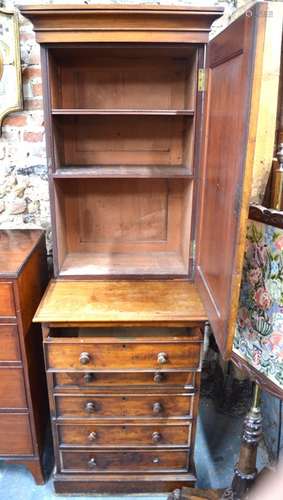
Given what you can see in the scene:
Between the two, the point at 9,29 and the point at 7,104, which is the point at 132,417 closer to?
the point at 7,104

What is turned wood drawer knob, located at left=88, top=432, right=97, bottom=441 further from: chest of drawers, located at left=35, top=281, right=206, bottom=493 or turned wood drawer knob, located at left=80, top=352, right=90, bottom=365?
turned wood drawer knob, located at left=80, top=352, right=90, bottom=365

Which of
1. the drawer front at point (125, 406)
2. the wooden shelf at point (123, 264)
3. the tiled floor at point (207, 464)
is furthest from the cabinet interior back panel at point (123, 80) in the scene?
the tiled floor at point (207, 464)

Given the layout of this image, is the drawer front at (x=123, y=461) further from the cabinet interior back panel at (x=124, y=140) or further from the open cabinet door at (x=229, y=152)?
the cabinet interior back panel at (x=124, y=140)

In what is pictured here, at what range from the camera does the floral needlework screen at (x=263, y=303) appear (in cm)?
105

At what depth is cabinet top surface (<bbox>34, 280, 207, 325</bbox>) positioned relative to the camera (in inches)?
53.4

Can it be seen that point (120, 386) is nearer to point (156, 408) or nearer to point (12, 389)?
point (156, 408)

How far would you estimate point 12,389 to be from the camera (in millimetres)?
1485

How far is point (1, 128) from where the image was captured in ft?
5.63

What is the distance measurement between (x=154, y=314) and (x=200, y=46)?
95 cm

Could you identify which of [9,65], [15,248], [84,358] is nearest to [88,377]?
[84,358]

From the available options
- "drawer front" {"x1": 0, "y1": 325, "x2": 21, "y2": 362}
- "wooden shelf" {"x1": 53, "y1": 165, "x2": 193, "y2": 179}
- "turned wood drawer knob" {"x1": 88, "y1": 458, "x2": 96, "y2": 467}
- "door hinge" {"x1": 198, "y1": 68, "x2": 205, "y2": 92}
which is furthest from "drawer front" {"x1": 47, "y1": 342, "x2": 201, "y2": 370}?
"door hinge" {"x1": 198, "y1": 68, "x2": 205, "y2": 92}

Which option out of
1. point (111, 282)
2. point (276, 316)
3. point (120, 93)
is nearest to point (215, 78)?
point (120, 93)

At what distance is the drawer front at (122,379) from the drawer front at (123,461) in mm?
329

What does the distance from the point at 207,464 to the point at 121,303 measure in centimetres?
92
